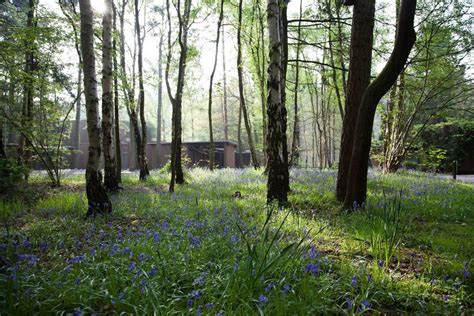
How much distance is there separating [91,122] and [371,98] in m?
5.67

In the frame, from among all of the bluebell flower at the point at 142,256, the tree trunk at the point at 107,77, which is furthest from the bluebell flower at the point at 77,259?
the tree trunk at the point at 107,77

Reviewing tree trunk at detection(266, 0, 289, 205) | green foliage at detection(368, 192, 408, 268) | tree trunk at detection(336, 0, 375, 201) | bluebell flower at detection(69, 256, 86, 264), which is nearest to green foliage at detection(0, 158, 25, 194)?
bluebell flower at detection(69, 256, 86, 264)

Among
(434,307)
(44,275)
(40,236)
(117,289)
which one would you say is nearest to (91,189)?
(40,236)

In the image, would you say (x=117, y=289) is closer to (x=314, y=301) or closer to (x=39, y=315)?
(x=39, y=315)

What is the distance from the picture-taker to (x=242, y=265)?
2.60 m

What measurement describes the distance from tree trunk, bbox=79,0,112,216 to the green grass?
0.50 metres

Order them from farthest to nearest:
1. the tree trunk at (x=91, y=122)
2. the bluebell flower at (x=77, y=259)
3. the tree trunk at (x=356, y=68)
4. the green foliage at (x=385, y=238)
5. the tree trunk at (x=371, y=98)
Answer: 1. the tree trunk at (x=356, y=68)
2. the tree trunk at (x=91, y=122)
3. the tree trunk at (x=371, y=98)
4. the green foliage at (x=385, y=238)
5. the bluebell flower at (x=77, y=259)

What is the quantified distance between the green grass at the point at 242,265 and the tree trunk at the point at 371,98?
0.52m

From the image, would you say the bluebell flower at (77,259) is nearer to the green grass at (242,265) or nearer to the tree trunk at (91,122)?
the green grass at (242,265)

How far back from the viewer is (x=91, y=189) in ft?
19.9

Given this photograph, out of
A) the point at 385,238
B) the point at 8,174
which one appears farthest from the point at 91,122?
the point at 385,238

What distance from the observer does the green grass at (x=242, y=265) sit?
2.29 meters

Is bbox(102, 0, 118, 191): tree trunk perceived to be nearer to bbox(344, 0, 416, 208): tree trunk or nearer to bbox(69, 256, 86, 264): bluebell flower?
bbox(69, 256, 86, 264): bluebell flower

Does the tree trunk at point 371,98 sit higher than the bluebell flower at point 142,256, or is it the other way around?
the tree trunk at point 371,98
